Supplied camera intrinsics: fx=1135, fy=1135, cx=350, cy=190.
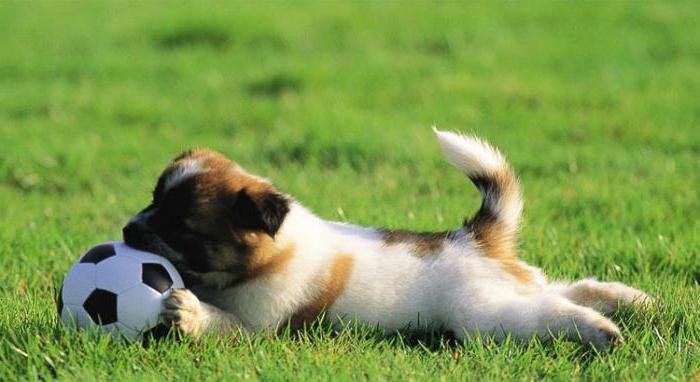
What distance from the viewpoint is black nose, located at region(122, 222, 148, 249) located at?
4566mm

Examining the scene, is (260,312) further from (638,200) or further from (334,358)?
(638,200)

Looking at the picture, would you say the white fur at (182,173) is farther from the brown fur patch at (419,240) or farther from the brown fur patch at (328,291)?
the brown fur patch at (419,240)

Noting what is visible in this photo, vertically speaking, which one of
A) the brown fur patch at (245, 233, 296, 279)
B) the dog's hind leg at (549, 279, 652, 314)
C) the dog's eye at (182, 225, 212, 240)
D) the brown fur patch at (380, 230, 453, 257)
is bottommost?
the dog's hind leg at (549, 279, 652, 314)

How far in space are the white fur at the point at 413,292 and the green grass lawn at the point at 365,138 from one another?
0.35 ft

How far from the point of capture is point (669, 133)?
367 inches

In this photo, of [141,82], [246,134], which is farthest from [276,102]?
[141,82]

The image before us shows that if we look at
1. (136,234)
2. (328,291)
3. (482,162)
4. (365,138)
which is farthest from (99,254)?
(365,138)

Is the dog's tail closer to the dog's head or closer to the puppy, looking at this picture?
the puppy

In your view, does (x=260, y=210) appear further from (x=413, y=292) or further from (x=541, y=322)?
(x=541, y=322)

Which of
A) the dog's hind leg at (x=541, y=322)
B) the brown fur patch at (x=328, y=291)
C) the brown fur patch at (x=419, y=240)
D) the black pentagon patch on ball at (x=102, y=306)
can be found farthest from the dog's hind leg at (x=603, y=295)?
the black pentagon patch on ball at (x=102, y=306)

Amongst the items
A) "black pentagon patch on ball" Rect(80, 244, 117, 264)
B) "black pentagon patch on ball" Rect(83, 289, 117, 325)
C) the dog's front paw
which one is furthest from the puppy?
"black pentagon patch on ball" Rect(83, 289, 117, 325)

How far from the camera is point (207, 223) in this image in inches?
178

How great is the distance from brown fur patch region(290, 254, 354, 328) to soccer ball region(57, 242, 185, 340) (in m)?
0.51

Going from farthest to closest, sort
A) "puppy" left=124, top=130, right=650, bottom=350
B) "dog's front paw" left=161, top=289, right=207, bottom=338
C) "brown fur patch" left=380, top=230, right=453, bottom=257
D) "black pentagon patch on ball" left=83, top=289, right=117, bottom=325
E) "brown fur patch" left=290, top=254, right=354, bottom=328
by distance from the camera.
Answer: "brown fur patch" left=380, top=230, right=453, bottom=257 → "brown fur patch" left=290, top=254, right=354, bottom=328 → "puppy" left=124, top=130, right=650, bottom=350 → "black pentagon patch on ball" left=83, top=289, right=117, bottom=325 → "dog's front paw" left=161, top=289, right=207, bottom=338
